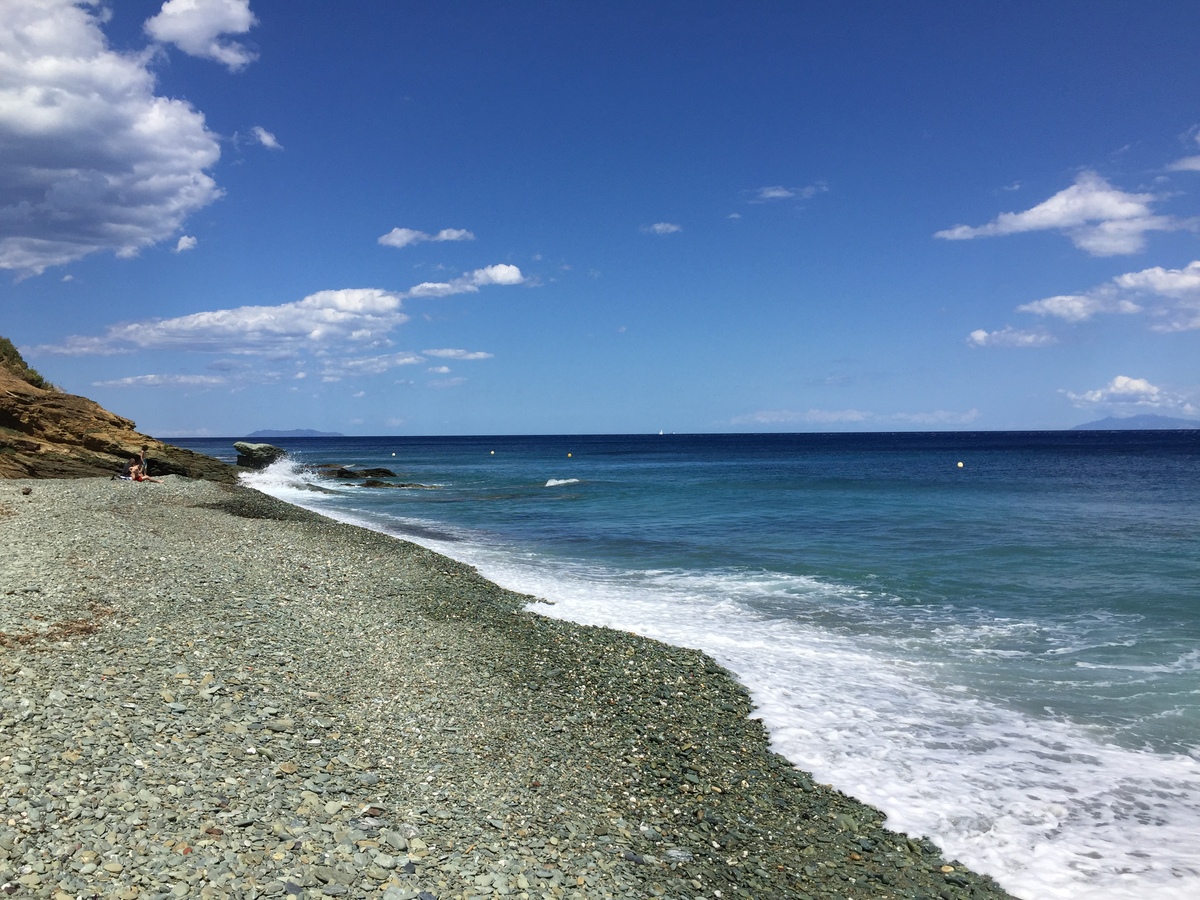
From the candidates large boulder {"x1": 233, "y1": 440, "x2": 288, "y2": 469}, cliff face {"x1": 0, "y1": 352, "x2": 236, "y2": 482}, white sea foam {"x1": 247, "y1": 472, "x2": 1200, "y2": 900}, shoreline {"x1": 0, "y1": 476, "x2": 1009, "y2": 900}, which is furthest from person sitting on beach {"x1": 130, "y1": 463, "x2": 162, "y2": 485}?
large boulder {"x1": 233, "y1": 440, "x2": 288, "y2": 469}

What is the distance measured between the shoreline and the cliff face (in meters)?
20.6

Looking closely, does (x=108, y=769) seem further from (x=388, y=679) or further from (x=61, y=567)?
(x=61, y=567)

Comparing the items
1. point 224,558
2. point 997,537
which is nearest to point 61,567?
point 224,558

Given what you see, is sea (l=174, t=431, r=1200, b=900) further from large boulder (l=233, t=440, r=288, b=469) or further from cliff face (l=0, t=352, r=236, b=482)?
large boulder (l=233, t=440, r=288, b=469)

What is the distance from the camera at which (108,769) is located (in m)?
6.25

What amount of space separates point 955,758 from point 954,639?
5.74m

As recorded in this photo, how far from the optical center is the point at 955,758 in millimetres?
8891

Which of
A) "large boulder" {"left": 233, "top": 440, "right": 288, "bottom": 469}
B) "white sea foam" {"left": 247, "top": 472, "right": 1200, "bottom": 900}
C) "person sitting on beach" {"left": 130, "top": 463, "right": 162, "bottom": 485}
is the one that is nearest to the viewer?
"white sea foam" {"left": 247, "top": 472, "right": 1200, "bottom": 900}

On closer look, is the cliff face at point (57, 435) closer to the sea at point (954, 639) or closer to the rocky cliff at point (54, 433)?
the rocky cliff at point (54, 433)

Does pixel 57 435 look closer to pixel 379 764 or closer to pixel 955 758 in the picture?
pixel 379 764

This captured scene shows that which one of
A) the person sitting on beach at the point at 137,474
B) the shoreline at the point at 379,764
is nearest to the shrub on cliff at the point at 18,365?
the person sitting on beach at the point at 137,474

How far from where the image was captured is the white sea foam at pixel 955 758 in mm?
6926

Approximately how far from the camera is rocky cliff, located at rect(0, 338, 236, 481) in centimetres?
2889

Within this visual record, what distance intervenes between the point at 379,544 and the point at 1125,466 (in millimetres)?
77660
